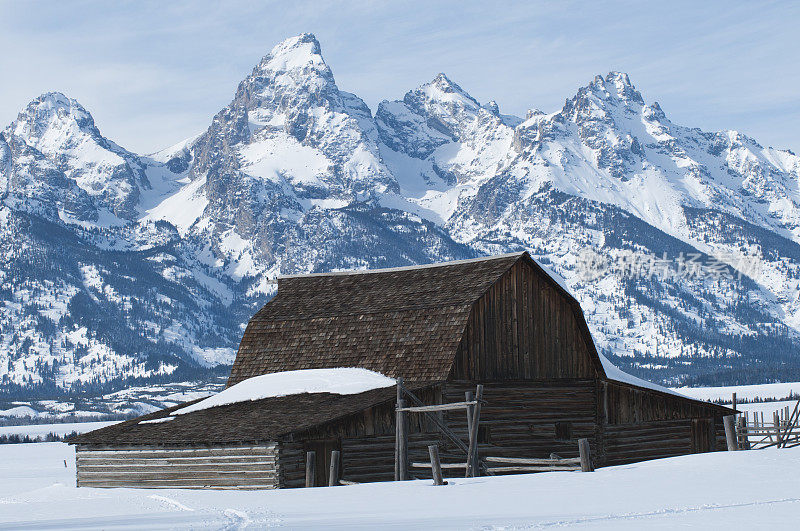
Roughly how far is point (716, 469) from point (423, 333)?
1167cm

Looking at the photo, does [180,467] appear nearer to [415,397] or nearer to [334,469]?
[334,469]

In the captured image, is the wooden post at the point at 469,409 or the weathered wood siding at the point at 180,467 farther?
the weathered wood siding at the point at 180,467

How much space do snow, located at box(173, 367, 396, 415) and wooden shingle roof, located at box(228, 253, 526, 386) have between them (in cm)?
63

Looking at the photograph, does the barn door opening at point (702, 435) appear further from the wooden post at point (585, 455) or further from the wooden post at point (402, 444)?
the wooden post at point (402, 444)

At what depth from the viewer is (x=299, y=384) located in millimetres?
42500

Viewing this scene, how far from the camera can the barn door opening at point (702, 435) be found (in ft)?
158

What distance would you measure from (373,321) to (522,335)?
209 inches

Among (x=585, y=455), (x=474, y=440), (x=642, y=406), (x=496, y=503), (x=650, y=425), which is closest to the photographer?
(x=496, y=503)

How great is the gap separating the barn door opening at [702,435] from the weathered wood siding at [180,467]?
19.2 m

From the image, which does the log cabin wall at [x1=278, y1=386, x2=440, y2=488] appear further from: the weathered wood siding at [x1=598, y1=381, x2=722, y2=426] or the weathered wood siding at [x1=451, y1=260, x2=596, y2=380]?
the weathered wood siding at [x1=598, y1=381, x2=722, y2=426]

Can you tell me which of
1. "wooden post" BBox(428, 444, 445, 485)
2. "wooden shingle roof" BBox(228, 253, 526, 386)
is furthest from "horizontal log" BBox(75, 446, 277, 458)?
"wooden shingle roof" BBox(228, 253, 526, 386)

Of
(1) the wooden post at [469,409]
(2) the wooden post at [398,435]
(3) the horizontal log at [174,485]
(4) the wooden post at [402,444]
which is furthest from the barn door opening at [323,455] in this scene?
(1) the wooden post at [469,409]

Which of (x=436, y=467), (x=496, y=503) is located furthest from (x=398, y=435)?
(x=496, y=503)

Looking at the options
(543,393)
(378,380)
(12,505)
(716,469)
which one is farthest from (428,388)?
(12,505)
